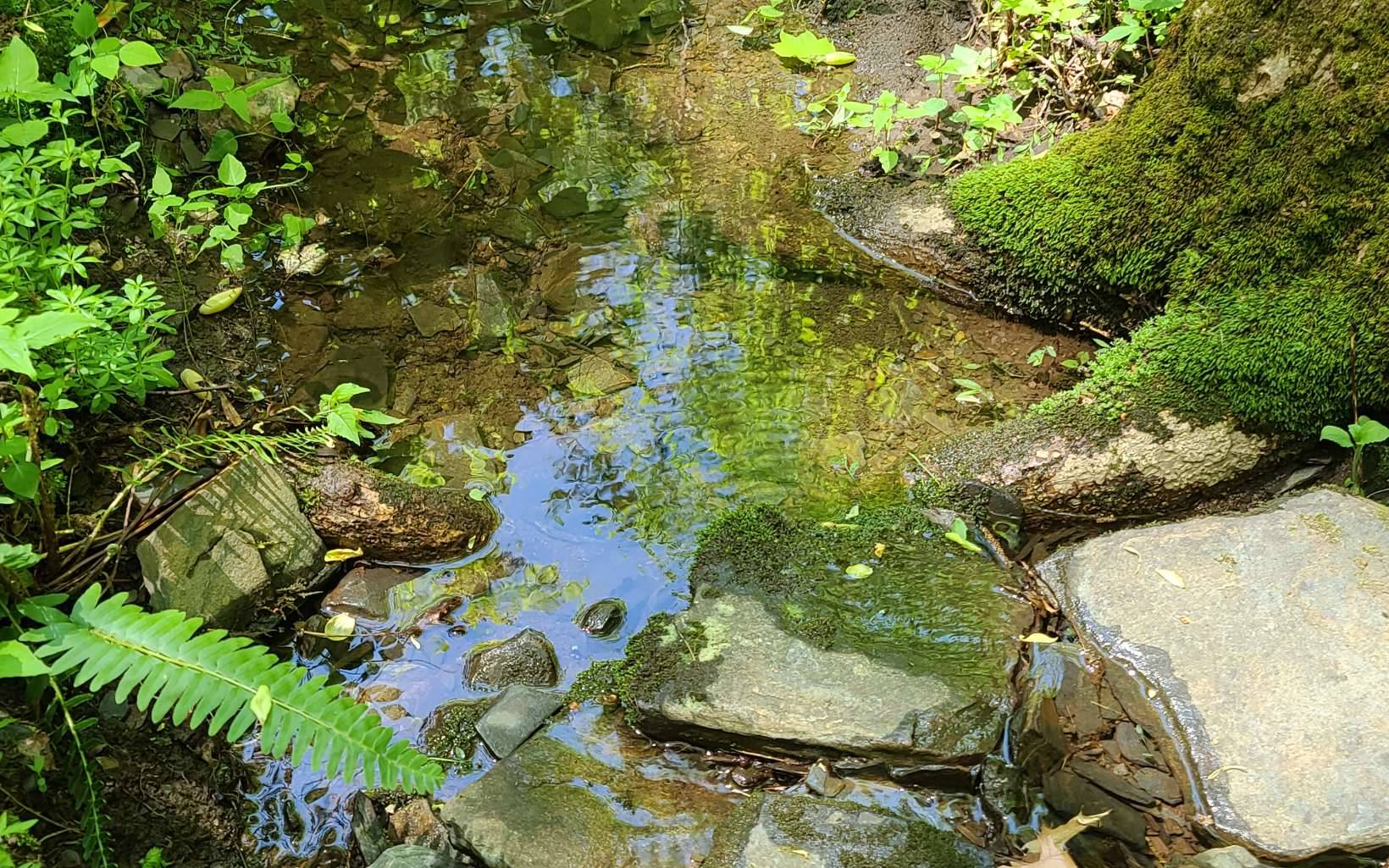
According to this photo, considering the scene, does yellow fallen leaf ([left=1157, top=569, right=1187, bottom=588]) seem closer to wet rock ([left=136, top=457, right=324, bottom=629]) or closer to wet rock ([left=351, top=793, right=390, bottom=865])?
wet rock ([left=351, top=793, right=390, bottom=865])

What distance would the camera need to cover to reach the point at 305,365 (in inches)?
160

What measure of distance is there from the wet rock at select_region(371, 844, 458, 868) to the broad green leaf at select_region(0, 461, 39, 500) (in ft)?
4.56

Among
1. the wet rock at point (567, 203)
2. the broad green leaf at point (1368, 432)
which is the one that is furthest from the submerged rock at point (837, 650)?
the wet rock at point (567, 203)

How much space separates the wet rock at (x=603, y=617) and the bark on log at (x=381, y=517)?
21.7 inches

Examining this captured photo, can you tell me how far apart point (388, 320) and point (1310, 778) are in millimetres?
3965

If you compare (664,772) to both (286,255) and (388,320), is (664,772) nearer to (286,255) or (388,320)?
(388,320)

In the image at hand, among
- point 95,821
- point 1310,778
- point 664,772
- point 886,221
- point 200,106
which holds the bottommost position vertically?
point 664,772

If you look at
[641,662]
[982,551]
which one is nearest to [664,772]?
[641,662]

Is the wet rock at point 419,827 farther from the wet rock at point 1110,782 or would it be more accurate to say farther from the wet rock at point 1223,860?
the wet rock at point 1223,860

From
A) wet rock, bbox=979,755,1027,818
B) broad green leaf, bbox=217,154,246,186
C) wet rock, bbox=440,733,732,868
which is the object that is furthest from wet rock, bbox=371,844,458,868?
broad green leaf, bbox=217,154,246,186

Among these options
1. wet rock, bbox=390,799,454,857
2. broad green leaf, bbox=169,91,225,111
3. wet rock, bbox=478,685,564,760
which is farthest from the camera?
broad green leaf, bbox=169,91,225,111

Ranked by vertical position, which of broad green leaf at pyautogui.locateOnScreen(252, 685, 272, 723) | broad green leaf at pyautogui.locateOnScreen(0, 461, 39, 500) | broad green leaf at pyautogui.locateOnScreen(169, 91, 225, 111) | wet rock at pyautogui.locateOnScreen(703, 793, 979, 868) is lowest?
wet rock at pyautogui.locateOnScreen(703, 793, 979, 868)

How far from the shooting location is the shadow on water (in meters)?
3.33

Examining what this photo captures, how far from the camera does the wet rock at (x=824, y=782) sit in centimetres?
267
